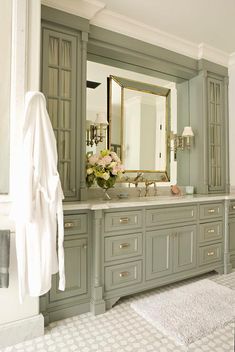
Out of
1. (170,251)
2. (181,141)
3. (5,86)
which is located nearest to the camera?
(5,86)

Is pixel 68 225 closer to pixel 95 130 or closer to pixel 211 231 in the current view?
pixel 95 130

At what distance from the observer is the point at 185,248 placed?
2.88 metres

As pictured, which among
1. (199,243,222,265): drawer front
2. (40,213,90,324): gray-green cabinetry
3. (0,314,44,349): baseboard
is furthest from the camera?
(199,243,222,265): drawer front

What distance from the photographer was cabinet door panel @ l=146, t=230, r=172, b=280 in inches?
102


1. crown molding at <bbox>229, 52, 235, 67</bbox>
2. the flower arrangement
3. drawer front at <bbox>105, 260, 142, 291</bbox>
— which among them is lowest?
drawer front at <bbox>105, 260, 142, 291</bbox>

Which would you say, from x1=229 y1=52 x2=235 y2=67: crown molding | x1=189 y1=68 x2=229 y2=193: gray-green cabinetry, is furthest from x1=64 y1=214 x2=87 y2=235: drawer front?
x1=229 y1=52 x2=235 y2=67: crown molding

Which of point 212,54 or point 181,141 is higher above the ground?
point 212,54

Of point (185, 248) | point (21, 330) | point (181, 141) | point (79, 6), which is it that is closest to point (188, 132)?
point (181, 141)

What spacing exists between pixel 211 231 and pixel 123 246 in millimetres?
1260

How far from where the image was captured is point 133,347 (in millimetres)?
1829

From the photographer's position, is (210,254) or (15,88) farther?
(210,254)

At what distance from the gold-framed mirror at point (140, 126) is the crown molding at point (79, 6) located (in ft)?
2.40

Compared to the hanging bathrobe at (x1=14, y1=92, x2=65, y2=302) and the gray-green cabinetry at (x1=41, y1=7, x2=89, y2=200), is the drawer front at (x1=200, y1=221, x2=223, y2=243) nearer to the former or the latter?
the gray-green cabinetry at (x1=41, y1=7, x2=89, y2=200)

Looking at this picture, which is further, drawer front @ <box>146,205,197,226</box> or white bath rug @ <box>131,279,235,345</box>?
drawer front @ <box>146,205,197,226</box>
